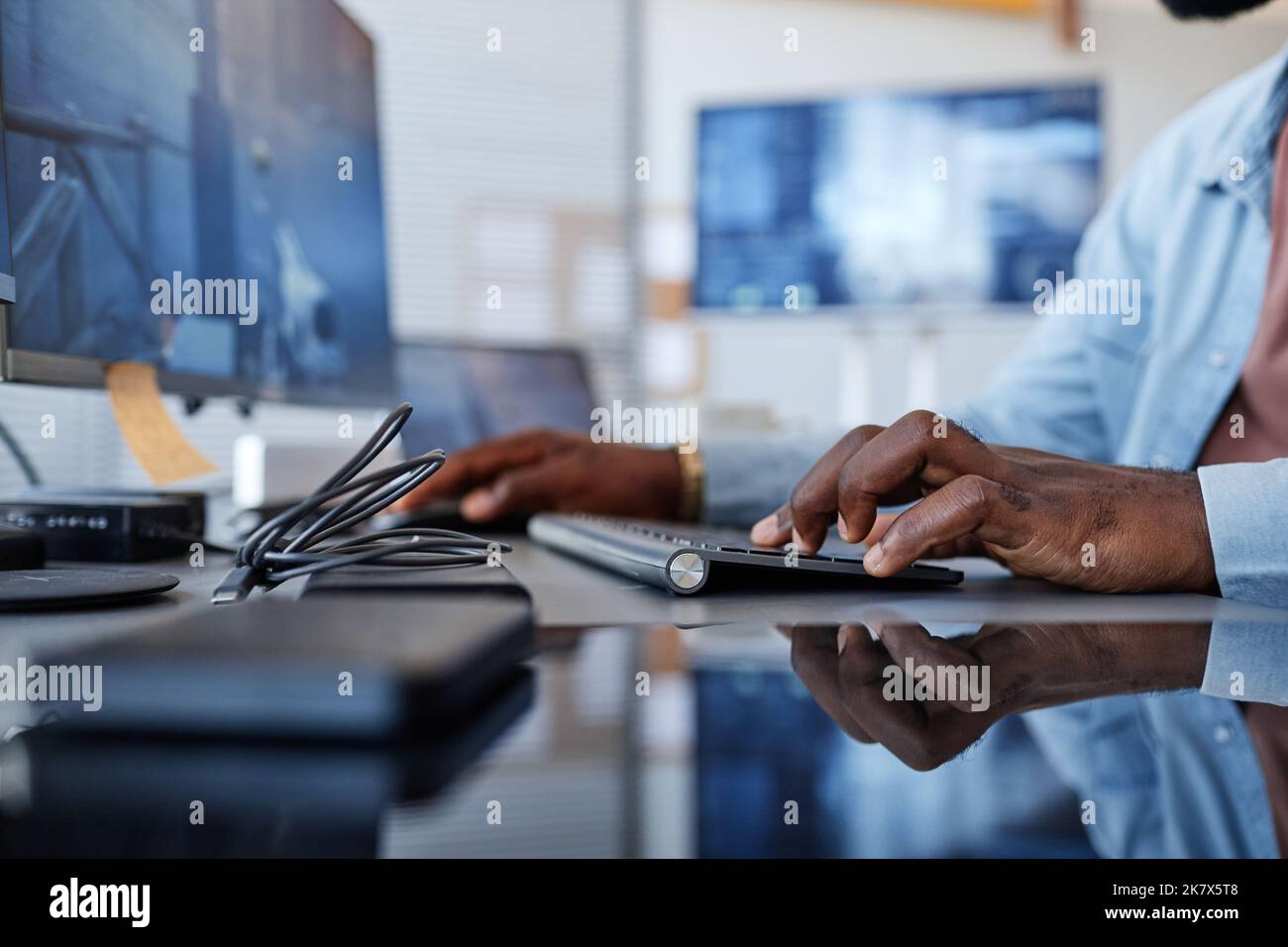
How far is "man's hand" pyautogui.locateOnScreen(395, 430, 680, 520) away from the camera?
956 mm

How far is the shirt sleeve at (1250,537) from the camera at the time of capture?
569 millimetres

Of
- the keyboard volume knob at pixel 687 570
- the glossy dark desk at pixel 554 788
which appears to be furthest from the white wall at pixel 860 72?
the glossy dark desk at pixel 554 788

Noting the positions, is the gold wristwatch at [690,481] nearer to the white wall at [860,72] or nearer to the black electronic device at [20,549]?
the black electronic device at [20,549]

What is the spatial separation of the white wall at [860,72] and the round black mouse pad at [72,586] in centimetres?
315

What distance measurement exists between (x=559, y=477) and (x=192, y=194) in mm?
402

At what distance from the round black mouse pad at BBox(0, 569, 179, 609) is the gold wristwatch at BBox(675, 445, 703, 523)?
0.55 metres

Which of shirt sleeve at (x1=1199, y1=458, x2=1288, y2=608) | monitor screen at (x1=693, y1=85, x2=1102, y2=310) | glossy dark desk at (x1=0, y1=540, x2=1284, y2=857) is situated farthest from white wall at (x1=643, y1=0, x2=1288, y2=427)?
glossy dark desk at (x1=0, y1=540, x2=1284, y2=857)

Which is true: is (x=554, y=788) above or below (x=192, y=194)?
below

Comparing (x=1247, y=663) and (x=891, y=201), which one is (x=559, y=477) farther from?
(x=891, y=201)

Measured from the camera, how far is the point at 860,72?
3.88 metres

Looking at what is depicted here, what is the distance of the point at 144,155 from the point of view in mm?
749

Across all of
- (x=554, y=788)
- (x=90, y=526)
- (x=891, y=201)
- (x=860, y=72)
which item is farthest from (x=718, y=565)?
(x=860, y=72)

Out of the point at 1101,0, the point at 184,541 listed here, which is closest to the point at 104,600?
the point at 184,541

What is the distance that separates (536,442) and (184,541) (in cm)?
37
